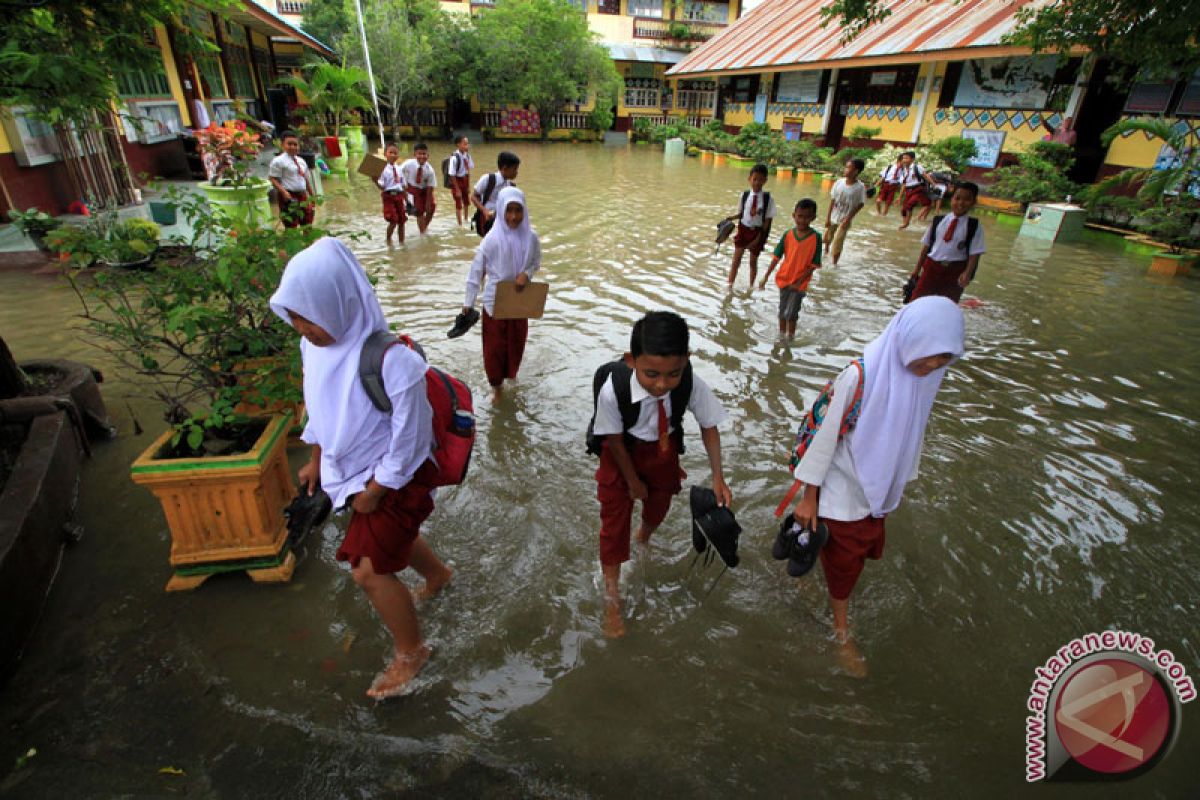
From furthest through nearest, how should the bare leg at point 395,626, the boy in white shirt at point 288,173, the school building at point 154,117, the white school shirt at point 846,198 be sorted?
1. the white school shirt at point 846,198
2. the boy in white shirt at point 288,173
3. the school building at point 154,117
4. the bare leg at point 395,626

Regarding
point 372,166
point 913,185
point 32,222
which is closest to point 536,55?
point 913,185

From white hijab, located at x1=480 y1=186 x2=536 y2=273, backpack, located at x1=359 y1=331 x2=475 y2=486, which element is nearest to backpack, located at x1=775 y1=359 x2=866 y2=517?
backpack, located at x1=359 y1=331 x2=475 y2=486

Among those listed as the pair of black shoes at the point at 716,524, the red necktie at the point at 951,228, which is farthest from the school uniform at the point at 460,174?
the pair of black shoes at the point at 716,524

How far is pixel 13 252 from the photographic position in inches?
304

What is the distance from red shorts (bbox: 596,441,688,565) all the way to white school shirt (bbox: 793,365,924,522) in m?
0.58

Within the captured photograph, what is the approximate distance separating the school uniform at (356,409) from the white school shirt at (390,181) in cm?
787

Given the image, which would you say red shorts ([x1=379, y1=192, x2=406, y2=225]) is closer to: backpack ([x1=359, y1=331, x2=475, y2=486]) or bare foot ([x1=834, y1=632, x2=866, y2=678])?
backpack ([x1=359, y1=331, x2=475, y2=486])

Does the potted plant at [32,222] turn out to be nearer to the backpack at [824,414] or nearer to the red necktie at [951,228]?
the backpack at [824,414]

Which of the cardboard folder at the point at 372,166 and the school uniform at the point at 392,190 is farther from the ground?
the cardboard folder at the point at 372,166

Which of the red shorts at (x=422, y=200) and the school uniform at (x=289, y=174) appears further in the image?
the red shorts at (x=422, y=200)

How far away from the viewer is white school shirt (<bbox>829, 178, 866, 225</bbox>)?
8.65m

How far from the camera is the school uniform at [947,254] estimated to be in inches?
242

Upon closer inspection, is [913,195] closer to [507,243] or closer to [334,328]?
[507,243]

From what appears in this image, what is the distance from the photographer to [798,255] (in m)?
6.10
